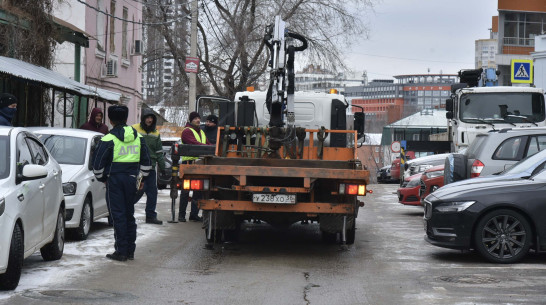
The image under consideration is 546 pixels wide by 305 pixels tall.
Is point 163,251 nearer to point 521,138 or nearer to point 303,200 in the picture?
point 303,200

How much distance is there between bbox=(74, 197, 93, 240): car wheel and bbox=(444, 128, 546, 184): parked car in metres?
5.82

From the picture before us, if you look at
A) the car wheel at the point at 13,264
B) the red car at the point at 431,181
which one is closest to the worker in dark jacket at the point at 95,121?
Result: the red car at the point at 431,181

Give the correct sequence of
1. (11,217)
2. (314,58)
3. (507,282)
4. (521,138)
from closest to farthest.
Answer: (11,217) < (507,282) < (521,138) < (314,58)

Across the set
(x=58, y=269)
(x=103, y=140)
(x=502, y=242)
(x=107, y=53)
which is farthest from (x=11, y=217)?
(x=107, y=53)

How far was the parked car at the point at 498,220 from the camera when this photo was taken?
35.8 ft

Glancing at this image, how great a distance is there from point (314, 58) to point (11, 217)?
1178 inches

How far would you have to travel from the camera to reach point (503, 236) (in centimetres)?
1101

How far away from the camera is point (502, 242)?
1101 centimetres

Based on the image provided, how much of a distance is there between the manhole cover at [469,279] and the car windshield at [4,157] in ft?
15.1

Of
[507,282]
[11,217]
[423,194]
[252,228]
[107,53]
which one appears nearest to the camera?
[11,217]

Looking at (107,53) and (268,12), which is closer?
(107,53)

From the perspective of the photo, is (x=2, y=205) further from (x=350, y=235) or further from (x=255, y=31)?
(x=255, y=31)

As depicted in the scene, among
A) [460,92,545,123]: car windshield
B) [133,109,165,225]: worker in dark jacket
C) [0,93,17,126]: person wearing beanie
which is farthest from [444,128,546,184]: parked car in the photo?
[0,93,17,126]: person wearing beanie

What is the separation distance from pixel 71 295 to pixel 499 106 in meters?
14.4
